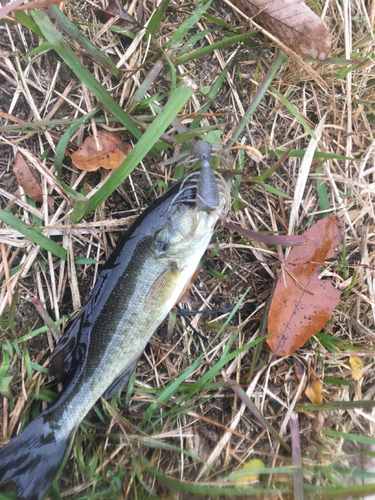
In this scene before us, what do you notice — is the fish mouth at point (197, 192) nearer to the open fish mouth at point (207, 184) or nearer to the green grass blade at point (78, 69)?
the open fish mouth at point (207, 184)

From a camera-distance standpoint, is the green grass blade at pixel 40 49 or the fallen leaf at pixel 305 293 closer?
the green grass blade at pixel 40 49

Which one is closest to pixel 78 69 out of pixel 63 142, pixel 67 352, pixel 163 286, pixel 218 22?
pixel 63 142

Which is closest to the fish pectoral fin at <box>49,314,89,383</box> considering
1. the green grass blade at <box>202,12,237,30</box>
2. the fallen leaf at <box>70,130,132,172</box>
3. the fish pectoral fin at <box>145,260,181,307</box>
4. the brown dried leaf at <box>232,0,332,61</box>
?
the fish pectoral fin at <box>145,260,181,307</box>

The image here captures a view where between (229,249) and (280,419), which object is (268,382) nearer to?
(280,419)

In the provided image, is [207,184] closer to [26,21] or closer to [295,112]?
[295,112]

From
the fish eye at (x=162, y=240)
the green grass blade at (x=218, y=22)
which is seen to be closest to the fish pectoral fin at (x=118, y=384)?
the fish eye at (x=162, y=240)

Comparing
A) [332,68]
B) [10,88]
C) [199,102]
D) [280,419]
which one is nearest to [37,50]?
[10,88]

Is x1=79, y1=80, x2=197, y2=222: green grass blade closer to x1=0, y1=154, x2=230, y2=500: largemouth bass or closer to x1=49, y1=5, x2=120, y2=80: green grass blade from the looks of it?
x1=0, y1=154, x2=230, y2=500: largemouth bass
